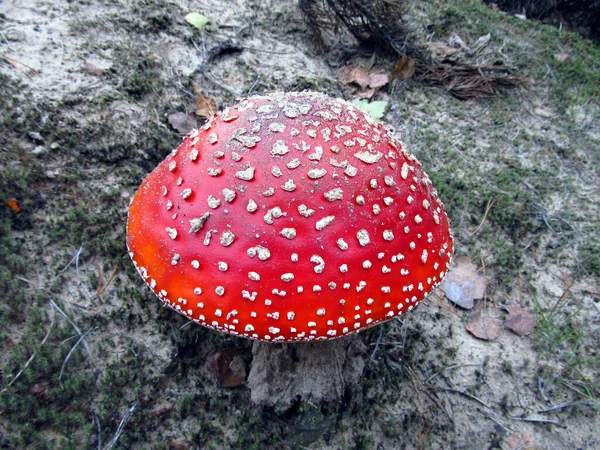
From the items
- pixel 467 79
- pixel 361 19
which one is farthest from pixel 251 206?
pixel 467 79

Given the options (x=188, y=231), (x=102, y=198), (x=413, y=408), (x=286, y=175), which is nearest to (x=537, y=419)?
(x=413, y=408)

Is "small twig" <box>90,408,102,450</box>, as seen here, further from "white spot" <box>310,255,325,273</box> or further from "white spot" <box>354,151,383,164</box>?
"white spot" <box>354,151,383,164</box>

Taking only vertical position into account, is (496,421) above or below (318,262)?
below

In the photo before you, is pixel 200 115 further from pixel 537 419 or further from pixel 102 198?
pixel 537 419

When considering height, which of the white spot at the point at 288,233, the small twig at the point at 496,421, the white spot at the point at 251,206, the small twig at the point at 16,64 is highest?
the white spot at the point at 251,206

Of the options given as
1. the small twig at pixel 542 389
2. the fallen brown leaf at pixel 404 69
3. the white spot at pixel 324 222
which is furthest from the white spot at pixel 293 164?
the fallen brown leaf at pixel 404 69

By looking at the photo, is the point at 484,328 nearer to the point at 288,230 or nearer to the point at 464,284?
the point at 464,284

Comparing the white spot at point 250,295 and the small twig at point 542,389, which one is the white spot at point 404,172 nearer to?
the white spot at point 250,295
